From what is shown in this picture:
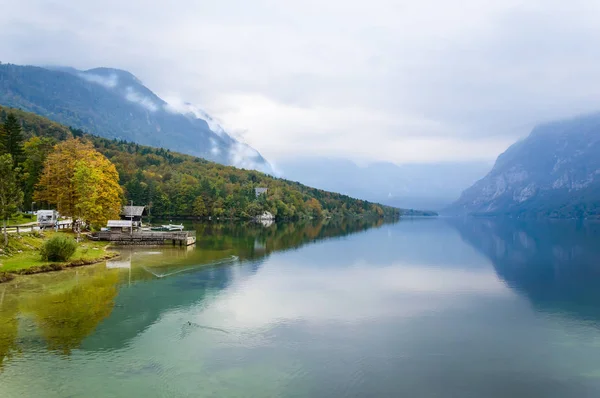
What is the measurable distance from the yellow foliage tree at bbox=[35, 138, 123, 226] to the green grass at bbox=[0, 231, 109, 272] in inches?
459

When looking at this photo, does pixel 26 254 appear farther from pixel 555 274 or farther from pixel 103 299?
pixel 555 274

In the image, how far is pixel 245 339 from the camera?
29203 mm

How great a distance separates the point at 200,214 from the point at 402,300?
5843 inches

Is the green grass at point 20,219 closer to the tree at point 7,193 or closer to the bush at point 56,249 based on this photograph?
the tree at point 7,193

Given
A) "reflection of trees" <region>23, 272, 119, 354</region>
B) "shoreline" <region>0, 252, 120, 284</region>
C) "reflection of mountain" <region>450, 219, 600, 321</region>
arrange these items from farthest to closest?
"shoreline" <region>0, 252, 120, 284</region> → "reflection of mountain" <region>450, 219, 600, 321</region> → "reflection of trees" <region>23, 272, 119, 354</region>

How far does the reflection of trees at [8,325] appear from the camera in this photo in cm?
2551

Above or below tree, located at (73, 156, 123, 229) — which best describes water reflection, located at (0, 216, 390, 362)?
below

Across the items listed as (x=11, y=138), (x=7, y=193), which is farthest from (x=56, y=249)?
(x=11, y=138)

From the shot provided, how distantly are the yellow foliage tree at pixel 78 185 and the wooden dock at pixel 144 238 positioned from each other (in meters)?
2.95

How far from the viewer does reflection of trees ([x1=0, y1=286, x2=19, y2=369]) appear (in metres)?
25.5

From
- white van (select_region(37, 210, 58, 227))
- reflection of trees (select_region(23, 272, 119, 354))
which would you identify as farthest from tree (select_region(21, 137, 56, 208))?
reflection of trees (select_region(23, 272, 119, 354))

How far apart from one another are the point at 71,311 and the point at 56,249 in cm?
1953

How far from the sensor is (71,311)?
1340 inches

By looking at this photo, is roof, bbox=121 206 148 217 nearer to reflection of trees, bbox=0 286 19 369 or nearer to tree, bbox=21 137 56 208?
tree, bbox=21 137 56 208
